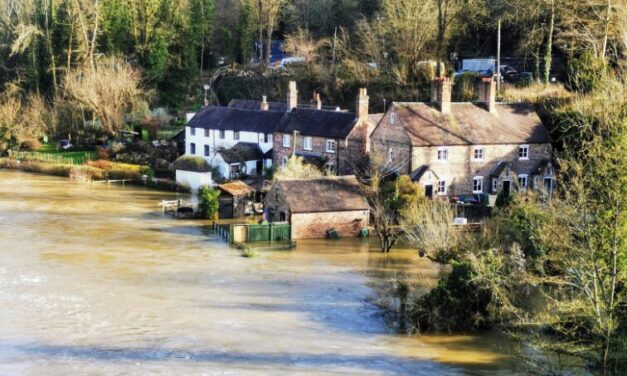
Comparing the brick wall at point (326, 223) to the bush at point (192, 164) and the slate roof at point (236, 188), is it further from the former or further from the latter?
the bush at point (192, 164)

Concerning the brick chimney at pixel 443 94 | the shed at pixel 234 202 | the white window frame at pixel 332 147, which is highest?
the brick chimney at pixel 443 94

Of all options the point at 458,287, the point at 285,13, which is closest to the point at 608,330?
the point at 458,287

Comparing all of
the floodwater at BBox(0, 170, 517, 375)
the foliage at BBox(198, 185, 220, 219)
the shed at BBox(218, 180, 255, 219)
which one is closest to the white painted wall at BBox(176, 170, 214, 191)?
the shed at BBox(218, 180, 255, 219)

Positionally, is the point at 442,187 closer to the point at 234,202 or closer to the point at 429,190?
the point at 429,190

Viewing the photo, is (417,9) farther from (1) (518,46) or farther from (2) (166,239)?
(2) (166,239)

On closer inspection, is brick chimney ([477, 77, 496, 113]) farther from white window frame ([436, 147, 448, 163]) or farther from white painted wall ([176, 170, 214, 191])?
white painted wall ([176, 170, 214, 191])

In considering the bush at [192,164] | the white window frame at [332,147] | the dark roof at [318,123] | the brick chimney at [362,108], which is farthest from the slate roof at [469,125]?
the bush at [192,164]
